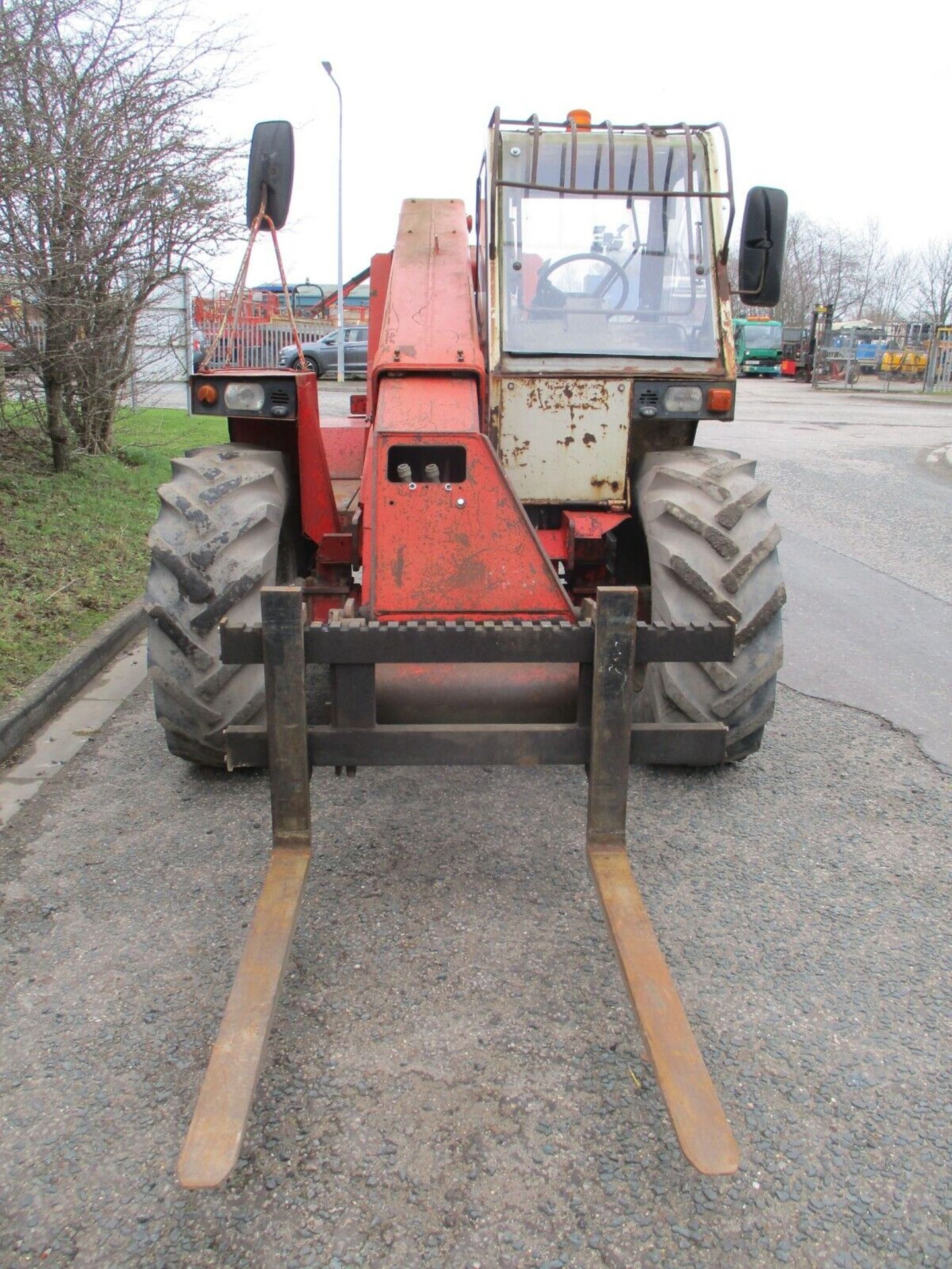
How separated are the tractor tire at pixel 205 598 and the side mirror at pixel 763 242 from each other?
89.0 inches

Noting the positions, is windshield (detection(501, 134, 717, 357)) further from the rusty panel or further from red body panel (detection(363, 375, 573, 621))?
red body panel (detection(363, 375, 573, 621))

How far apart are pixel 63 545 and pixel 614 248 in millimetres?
4772

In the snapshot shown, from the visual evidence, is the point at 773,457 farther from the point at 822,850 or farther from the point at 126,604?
the point at 822,850

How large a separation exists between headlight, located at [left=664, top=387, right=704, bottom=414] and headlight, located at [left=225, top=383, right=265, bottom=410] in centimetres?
172

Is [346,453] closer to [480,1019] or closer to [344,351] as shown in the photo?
[480,1019]

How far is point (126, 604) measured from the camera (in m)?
6.66

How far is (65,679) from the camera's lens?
208 inches

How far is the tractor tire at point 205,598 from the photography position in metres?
3.77

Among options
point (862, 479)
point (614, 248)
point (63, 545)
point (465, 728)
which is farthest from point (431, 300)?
point (862, 479)

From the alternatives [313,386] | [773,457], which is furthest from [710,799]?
[773,457]

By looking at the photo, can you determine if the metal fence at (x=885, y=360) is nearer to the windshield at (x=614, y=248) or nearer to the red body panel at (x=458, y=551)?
the windshield at (x=614, y=248)

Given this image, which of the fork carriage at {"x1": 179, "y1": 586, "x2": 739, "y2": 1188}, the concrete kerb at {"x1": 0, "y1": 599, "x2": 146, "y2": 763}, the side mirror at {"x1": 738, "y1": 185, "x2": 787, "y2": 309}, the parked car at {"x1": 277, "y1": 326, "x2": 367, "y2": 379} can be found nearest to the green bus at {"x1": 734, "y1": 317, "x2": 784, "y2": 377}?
the parked car at {"x1": 277, "y1": 326, "x2": 367, "y2": 379}

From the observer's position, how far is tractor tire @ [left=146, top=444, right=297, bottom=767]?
3766 millimetres

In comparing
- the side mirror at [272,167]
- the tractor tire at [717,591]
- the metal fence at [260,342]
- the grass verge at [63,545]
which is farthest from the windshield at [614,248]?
the metal fence at [260,342]
